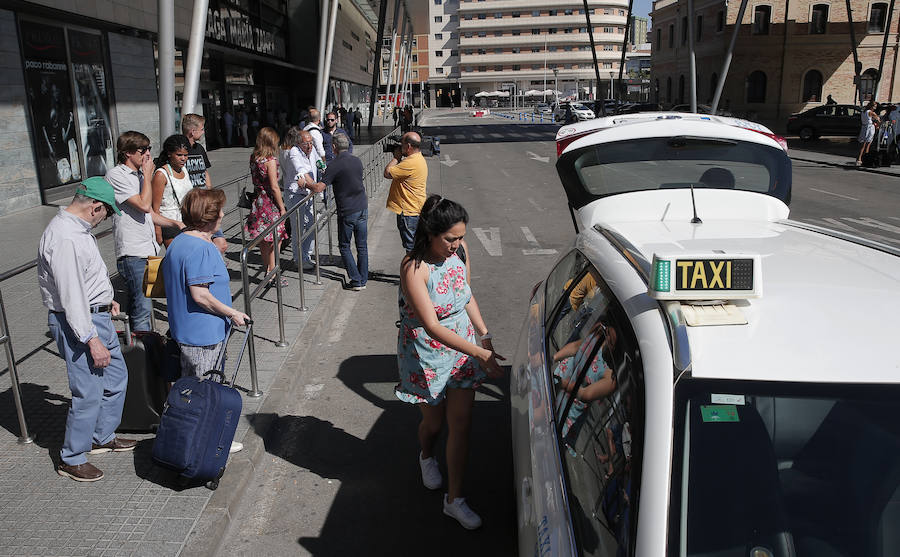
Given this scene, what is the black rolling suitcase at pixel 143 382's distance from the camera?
14.7 ft

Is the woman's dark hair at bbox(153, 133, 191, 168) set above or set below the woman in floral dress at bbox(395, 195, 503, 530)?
above

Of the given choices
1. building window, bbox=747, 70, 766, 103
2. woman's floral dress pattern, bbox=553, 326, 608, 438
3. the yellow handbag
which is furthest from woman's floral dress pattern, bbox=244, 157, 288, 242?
building window, bbox=747, 70, 766, 103

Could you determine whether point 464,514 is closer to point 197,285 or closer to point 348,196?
point 197,285

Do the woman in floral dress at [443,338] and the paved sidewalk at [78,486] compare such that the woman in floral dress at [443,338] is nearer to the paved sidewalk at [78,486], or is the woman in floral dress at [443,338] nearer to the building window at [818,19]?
the paved sidewalk at [78,486]

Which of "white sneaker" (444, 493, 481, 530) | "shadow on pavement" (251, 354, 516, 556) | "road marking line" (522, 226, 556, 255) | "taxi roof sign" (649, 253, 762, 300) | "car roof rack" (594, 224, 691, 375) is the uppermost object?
"taxi roof sign" (649, 253, 762, 300)

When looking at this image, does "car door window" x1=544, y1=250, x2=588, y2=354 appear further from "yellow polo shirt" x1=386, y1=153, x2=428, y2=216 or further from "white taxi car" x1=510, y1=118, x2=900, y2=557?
"yellow polo shirt" x1=386, y1=153, x2=428, y2=216

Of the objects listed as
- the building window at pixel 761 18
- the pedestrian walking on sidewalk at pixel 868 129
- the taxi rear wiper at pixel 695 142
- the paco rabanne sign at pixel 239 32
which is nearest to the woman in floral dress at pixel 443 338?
the taxi rear wiper at pixel 695 142

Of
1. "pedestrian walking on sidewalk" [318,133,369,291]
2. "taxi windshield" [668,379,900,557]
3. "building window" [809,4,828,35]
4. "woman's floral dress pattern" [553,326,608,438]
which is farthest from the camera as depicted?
"building window" [809,4,828,35]

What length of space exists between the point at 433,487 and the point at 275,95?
39715 mm

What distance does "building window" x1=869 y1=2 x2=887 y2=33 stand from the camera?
163 feet

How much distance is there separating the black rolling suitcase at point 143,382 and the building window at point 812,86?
5306 cm

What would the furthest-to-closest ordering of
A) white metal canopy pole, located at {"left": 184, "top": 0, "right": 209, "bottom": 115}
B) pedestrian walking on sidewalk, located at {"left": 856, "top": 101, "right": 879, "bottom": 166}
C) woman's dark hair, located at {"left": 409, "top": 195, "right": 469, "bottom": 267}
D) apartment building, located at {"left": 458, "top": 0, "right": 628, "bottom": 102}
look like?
apartment building, located at {"left": 458, "top": 0, "right": 628, "bottom": 102}, pedestrian walking on sidewalk, located at {"left": 856, "top": 101, "right": 879, "bottom": 166}, white metal canopy pole, located at {"left": 184, "top": 0, "right": 209, "bottom": 115}, woman's dark hair, located at {"left": 409, "top": 195, "right": 469, "bottom": 267}

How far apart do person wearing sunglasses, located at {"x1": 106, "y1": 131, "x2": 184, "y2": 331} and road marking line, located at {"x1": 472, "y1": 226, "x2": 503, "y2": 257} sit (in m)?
5.65

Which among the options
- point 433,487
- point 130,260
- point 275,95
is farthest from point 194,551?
point 275,95
